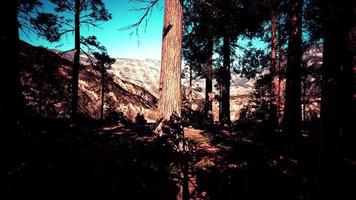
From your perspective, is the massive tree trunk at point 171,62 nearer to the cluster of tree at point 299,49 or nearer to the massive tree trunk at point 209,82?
the cluster of tree at point 299,49

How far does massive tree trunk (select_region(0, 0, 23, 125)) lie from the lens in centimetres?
495

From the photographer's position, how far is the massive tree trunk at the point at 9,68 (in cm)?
495

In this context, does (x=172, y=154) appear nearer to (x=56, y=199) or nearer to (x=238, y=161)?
(x=238, y=161)

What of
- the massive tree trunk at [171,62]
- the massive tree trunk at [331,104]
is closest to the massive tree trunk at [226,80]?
the massive tree trunk at [171,62]

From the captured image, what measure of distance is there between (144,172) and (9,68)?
12.4ft

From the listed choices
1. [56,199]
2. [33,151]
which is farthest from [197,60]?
[56,199]

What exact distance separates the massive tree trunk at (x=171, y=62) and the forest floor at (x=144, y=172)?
1.09 meters

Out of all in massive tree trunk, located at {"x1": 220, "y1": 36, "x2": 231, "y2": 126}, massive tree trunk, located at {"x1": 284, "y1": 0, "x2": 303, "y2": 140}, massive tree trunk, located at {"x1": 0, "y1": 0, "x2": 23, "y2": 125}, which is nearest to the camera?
massive tree trunk, located at {"x1": 0, "y1": 0, "x2": 23, "y2": 125}

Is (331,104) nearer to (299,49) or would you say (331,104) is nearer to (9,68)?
(299,49)

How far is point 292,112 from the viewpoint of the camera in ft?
28.3

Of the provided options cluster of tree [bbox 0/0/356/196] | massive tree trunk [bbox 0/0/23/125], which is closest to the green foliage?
cluster of tree [bbox 0/0/356/196]

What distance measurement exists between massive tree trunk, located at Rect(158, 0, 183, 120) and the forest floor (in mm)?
1088

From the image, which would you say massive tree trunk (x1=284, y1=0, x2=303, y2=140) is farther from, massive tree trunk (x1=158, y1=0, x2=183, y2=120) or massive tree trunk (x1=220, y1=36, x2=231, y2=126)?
massive tree trunk (x1=220, y1=36, x2=231, y2=126)

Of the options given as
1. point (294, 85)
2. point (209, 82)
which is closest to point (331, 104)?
point (294, 85)
